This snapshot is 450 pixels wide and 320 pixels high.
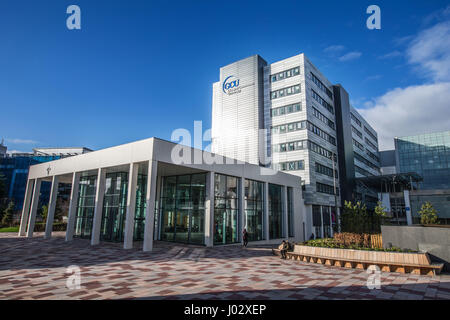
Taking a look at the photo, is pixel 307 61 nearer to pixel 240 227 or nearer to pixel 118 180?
pixel 240 227

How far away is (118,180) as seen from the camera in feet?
78.2

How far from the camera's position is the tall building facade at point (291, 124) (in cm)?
4066

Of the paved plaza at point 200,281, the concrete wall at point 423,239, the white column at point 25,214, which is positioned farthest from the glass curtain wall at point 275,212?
the white column at point 25,214

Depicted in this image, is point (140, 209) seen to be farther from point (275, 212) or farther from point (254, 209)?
point (275, 212)

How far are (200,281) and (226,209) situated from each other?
14.0 meters

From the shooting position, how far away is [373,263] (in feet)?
38.8

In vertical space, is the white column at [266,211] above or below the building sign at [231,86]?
below

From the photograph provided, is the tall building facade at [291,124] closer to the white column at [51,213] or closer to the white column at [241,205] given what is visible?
the white column at [241,205]

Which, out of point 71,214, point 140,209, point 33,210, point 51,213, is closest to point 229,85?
point 140,209

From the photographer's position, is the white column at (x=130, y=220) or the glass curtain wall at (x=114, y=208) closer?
the white column at (x=130, y=220)

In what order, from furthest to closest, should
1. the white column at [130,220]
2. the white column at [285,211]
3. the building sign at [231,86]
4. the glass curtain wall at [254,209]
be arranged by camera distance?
the building sign at [231,86], the white column at [285,211], the glass curtain wall at [254,209], the white column at [130,220]

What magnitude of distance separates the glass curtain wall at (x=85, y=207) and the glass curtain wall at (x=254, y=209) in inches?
573
